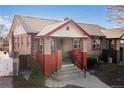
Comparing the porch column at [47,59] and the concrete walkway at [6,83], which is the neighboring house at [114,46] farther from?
the concrete walkway at [6,83]

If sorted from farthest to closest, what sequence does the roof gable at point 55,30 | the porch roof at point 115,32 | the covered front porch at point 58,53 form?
the porch roof at point 115,32
the covered front porch at point 58,53
the roof gable at point 55,30

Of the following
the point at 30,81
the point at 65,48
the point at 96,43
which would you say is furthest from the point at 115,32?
the point at 30,81

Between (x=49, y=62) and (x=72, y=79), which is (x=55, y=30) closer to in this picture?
(x=49, y=62)

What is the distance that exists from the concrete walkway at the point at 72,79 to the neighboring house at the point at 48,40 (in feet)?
0.40

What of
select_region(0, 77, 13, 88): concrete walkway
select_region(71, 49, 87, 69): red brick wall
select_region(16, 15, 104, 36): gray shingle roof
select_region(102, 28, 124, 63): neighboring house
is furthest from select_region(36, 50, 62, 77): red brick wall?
select_region(102, 28, 124, 63): neighboring house

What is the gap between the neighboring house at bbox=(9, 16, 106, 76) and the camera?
13.3 ft

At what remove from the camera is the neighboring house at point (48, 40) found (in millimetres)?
4051

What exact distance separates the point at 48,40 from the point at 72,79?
913 mm

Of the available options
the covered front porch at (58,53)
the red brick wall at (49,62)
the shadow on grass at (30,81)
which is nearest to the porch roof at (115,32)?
the covered front porch at (58,53)

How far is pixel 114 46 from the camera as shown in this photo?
434 centimetres

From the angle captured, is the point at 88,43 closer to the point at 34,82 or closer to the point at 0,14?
the point at 34,82

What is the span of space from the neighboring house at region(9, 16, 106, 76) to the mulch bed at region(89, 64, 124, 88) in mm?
407
